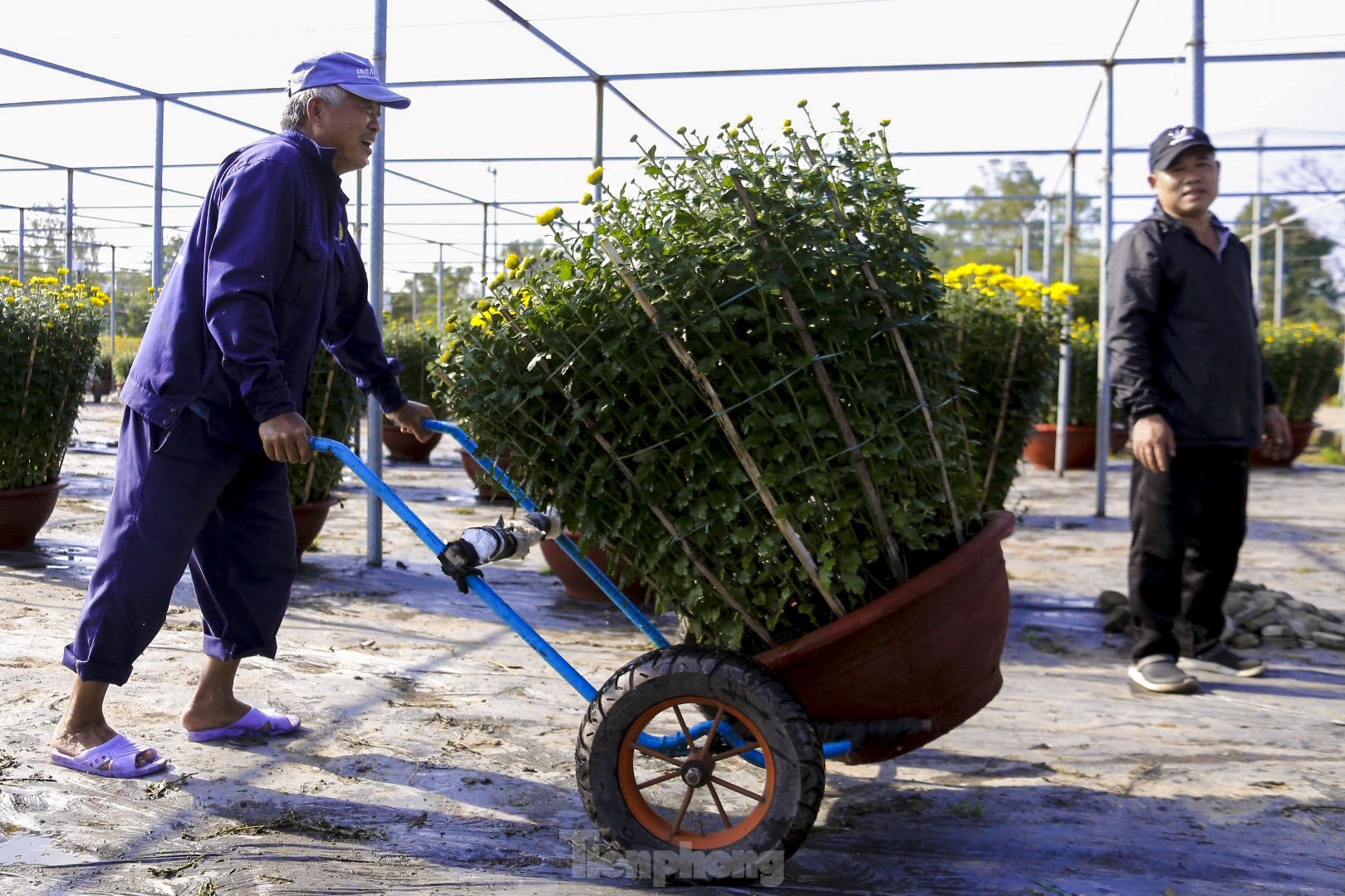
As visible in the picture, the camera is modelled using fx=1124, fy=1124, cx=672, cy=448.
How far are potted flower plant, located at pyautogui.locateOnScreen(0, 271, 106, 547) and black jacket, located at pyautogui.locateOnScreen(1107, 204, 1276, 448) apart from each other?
16.6 feet

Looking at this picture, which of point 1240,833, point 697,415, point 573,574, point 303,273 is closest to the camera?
point 697,415

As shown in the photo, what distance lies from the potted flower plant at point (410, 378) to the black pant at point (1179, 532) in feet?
27.8

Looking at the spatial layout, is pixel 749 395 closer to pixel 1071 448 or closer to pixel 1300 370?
pixel 1071 448

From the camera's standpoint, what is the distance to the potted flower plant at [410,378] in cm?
1180

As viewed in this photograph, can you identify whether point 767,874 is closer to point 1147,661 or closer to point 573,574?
point 1147,661

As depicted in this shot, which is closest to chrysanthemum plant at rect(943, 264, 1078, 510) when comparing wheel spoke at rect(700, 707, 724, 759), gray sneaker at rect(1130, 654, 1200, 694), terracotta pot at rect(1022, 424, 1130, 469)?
gray sneaker at rect(1130, 654, 1200, 694)

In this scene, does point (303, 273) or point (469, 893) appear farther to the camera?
point (303, 273)

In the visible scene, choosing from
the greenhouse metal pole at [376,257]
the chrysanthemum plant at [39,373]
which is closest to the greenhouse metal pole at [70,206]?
the chrysanthemum plant at [39,373]

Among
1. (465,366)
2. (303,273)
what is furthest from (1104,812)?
(303,273)

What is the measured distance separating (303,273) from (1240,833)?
2619mm

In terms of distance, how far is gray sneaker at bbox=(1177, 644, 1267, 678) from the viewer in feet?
13.3

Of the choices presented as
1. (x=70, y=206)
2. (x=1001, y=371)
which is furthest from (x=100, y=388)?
(x=1001, y=371)

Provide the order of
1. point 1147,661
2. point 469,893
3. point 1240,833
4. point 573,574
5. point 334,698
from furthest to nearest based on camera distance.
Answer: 1. point 573,574
2. point 1147,661
3. point 334,698
4. point 1240,833
5. point 469,893

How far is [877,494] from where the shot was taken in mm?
2412
